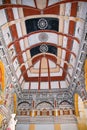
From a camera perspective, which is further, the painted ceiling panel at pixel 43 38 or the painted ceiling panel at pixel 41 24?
the painted ceiling panel at pixel 43 38

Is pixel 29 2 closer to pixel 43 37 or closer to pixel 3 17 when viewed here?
pixel 3 17

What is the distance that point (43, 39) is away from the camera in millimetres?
12219

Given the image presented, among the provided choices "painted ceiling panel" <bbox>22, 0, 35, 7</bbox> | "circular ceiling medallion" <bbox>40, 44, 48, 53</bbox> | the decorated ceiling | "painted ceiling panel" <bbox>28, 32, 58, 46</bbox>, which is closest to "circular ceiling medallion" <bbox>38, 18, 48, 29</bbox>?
the decorated ceiling

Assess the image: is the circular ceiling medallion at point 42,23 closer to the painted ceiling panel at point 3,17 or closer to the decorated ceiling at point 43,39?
the decorated ceiling at point 43,39

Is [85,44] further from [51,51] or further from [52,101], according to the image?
[52,101]

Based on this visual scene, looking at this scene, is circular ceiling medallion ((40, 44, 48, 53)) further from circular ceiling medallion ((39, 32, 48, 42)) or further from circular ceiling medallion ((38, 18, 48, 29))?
circular ceiling medallion ((38, 18, 48, 29))

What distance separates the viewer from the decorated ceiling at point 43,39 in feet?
31.0

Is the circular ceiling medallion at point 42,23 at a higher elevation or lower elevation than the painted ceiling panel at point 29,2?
lower

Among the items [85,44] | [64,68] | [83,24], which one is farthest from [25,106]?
[83,24]

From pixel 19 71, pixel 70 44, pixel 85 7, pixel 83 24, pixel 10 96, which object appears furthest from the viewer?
pixel 19 71

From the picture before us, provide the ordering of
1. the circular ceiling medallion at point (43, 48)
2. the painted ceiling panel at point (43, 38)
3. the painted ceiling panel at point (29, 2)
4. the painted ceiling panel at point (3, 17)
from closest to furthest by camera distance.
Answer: the painted ceiling panel at point (29, 2)
the painted ceiling panel at point (3, 17)
the painted ceiling panel at point (43, 38)
the circular ceiling medallion at point (43, 48)

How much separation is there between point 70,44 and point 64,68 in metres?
3.11

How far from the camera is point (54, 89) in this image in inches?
609

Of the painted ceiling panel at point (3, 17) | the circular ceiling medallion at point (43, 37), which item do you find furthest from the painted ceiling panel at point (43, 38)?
the painted ceiling panel at point (3, 17)
